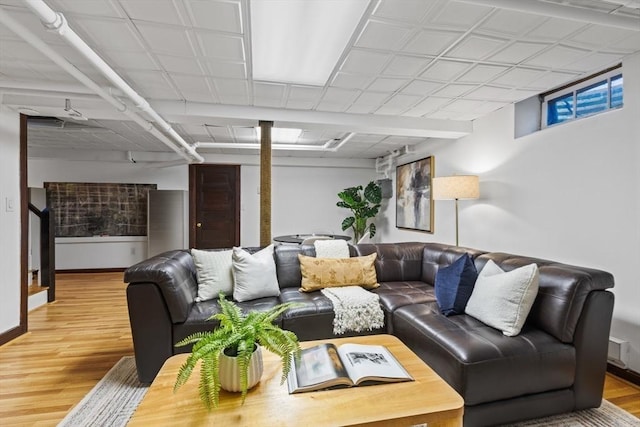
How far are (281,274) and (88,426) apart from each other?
1643mm

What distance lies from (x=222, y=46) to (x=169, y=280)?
162cm

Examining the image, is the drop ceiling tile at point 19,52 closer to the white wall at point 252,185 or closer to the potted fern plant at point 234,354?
the potted fern plant at point 234,354

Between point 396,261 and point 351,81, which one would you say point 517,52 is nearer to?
point 351,81

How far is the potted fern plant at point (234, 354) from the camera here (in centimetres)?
112

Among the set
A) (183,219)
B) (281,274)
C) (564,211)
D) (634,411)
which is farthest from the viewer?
(183,219)

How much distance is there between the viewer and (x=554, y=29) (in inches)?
74.3

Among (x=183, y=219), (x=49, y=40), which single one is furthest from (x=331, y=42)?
(x=183, y=219)

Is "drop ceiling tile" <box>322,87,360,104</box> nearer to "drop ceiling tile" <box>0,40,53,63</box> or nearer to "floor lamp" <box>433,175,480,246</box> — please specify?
"floor lamp" <box>433,175,480,246</box>

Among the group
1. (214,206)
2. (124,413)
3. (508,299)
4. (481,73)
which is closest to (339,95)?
(481,73)

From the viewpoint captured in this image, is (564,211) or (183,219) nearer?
(564,211)

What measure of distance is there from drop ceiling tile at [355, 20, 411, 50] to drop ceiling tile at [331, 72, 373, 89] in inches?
17.6

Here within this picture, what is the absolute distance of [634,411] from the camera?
1836 millimetres

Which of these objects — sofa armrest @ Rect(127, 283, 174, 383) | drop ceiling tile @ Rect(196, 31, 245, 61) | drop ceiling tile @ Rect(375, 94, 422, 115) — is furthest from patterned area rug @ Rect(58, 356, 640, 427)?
drop ceiling tile @ Rect(375, 94, 422, 115)

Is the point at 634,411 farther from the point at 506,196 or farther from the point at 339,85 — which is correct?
the point at 339,85
